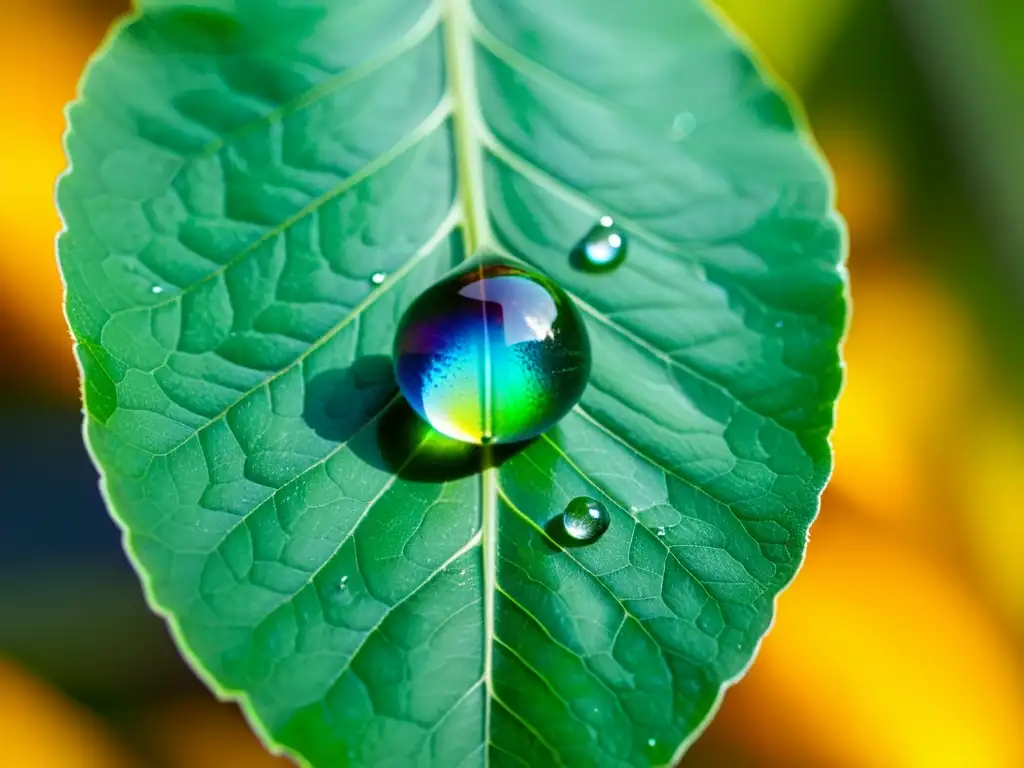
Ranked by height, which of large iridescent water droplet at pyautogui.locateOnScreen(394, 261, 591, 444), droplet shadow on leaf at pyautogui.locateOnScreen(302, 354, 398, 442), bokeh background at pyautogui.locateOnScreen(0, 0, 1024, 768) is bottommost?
bokeh background at pyautogui.locateOnScreen(0, 0, 1024, 768)

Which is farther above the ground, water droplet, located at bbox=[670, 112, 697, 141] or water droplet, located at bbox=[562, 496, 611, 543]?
water droplet, located at bbox=[670, 112, 697, 141]

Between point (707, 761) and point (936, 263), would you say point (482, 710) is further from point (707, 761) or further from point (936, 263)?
point (936, 263)

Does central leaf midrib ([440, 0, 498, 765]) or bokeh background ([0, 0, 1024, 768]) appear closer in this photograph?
central leaf midrib ([440, 0, 498, 765])

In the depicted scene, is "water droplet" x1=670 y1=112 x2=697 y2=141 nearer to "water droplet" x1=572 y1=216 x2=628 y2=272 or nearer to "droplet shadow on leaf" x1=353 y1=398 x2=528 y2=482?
"water droplet" x1=572 y1=216 x2=628 y2=272

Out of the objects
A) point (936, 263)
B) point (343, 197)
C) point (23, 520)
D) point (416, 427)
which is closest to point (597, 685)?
point (416, 427)

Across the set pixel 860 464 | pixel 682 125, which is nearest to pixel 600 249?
pixel 682 125

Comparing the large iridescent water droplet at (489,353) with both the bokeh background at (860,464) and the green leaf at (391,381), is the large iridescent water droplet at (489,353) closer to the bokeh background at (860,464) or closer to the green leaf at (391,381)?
the green leaf at (391,381)

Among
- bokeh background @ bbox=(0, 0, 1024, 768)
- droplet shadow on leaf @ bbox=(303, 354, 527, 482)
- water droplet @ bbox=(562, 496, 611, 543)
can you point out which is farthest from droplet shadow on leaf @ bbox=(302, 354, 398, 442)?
bokeh background @ bbox=(0, 0, 1024, 768)
